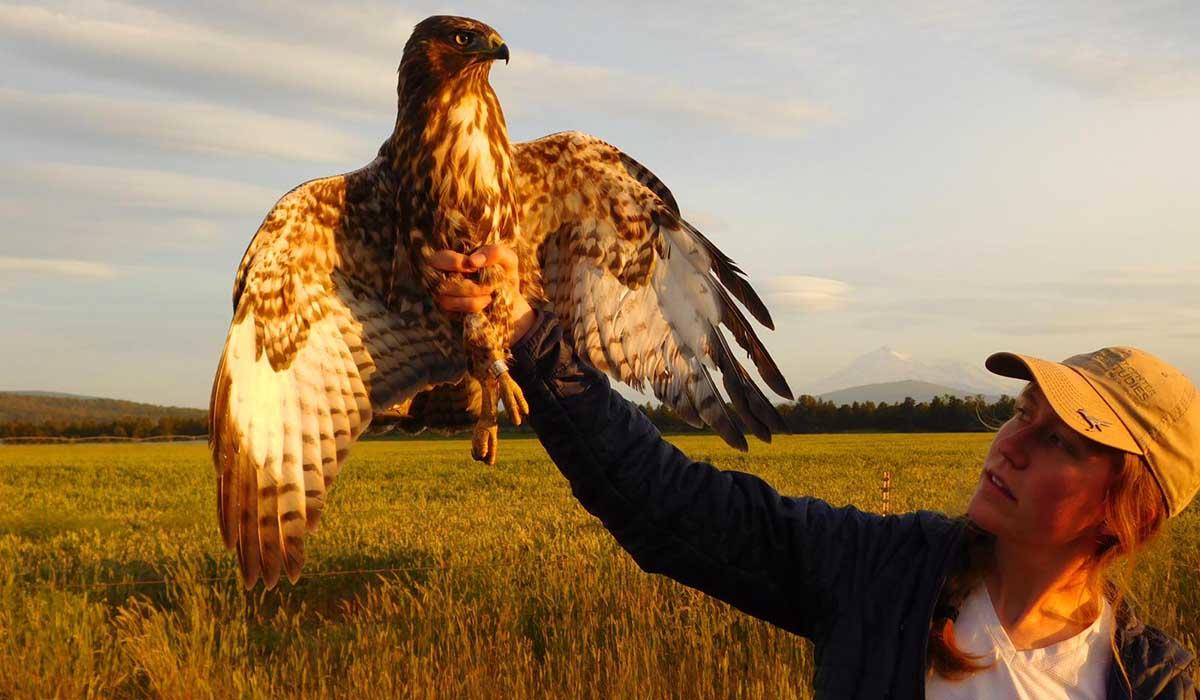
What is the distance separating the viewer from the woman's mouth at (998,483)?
230 cm

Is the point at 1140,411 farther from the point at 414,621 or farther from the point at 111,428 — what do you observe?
the point at 111,428

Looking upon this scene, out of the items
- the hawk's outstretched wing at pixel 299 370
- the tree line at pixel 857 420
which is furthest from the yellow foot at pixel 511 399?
the tree line at pixel 857 420

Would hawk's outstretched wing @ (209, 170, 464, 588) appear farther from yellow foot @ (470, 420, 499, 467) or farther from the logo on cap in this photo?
the logo on cap

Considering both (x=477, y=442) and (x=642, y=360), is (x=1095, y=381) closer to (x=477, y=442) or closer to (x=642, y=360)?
(x=477, y=442)

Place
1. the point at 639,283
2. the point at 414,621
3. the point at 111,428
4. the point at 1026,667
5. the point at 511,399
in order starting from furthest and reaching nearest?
1. the point at 111,428
2. the point at 414,621
3. the point at 639,283
4. the point at 511,399
5. the point at 1026,667

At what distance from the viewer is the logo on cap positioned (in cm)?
220

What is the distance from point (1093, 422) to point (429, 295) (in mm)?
2611

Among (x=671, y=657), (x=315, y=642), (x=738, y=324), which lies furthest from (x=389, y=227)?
(x=315, y=642)

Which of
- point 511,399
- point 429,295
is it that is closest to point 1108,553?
point 511,399

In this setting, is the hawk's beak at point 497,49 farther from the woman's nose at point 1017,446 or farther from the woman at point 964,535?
the woman's nose at point 1017,446

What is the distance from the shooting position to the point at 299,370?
13.1 ft

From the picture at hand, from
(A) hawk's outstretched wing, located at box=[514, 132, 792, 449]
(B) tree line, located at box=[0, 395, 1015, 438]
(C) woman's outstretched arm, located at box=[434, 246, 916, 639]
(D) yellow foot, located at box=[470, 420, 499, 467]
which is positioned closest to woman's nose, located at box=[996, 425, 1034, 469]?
(C) woman's outstretched arm, located at box=[434, 246, 916, 639]

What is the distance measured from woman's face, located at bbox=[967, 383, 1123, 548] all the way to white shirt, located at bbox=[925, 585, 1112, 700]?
248 millimetres

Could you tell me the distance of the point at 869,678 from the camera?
2324 mm
